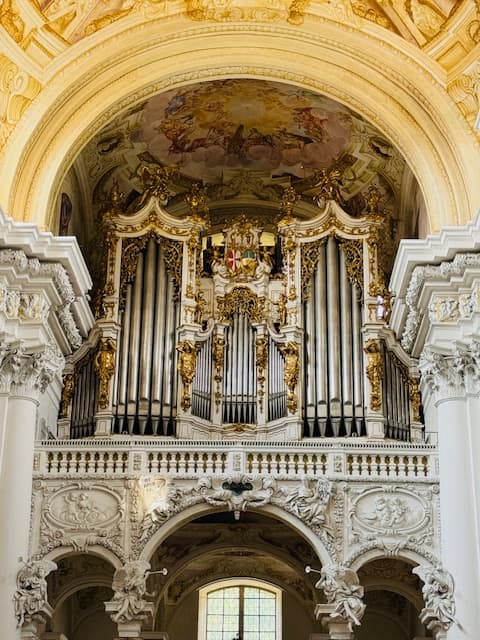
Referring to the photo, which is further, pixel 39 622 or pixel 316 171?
pixel 316 171

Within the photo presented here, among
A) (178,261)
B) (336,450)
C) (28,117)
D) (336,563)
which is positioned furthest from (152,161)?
(336,563)

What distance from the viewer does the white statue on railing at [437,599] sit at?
695 inches

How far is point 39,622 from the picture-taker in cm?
1814

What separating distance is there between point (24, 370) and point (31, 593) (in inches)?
132

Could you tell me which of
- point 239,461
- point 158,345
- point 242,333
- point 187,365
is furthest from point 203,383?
point 239,461

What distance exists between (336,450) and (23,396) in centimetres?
484

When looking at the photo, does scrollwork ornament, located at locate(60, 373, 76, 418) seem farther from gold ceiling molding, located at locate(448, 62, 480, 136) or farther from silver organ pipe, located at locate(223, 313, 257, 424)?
gold ceiling molding, located at locate(448, 62, 480, 136)

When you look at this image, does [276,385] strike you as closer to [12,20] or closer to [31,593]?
[31,593]

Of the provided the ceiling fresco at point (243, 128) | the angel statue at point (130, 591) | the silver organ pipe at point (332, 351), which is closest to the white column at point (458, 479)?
the silver organ pipe at point (332, 351)

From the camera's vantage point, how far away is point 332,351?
71.3 feet

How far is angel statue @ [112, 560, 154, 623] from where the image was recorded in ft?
59.3

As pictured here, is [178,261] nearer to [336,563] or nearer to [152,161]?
[152,161]

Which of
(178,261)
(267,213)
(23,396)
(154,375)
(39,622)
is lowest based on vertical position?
(39,622)

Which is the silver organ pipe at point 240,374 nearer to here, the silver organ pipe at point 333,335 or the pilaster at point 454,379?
the silver organ pipe at point 333,335
